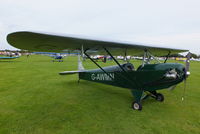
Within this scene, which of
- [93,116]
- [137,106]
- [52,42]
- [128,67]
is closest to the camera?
[52,42]

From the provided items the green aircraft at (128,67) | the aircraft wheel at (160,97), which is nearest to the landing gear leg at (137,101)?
the green aircraft at (128,67)

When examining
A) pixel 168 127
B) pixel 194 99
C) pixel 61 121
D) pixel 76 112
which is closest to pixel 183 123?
pixel 168 127

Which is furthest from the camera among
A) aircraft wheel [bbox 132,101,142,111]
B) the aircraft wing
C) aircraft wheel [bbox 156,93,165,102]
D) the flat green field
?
aircraft wheel [bbox 156,93,165,102]

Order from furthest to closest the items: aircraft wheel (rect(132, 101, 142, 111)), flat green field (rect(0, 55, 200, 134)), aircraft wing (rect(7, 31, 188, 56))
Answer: aircraft wheel (rect(132, 101, 142, 111))
flat green field (rect(0, 55, 200, 134))
aircraft wing (rect(7, 31, 188, 56))

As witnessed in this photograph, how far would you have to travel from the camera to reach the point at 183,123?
8.83 ft

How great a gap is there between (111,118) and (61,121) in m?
1.26

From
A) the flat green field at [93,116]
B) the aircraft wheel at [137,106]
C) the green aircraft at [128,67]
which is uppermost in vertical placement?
the green aircraft at [128,67]

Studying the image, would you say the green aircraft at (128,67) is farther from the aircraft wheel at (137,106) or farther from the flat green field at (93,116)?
the flat green field at (93,116)

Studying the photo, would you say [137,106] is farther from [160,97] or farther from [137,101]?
[160,97]

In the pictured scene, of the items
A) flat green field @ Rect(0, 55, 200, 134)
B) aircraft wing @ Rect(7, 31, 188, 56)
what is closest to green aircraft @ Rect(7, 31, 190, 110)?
aircraft wing @ Rect(7, 31, 188, 56)

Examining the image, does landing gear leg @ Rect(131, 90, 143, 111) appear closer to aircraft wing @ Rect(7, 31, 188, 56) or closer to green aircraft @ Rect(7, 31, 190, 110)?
green aircraft @ Rect(7, 31, 190, 110)

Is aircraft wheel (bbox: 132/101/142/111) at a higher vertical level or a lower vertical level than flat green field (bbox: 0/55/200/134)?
higher

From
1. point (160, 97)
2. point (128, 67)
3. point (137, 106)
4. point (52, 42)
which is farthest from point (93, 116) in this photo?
point (160, 97)

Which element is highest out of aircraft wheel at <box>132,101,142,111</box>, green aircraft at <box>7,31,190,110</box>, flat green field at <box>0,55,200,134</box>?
green aircraft at <box>7,31,190,110</box>
